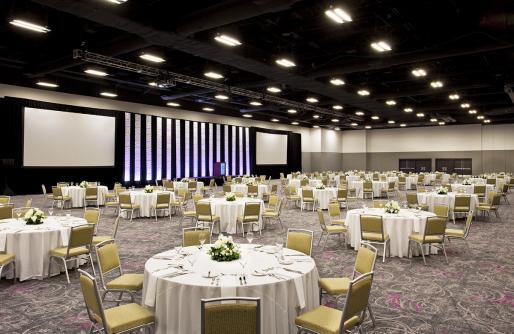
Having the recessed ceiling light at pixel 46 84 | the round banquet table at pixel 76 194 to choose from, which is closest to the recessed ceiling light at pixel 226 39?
the round banquet table at pixel 76 194

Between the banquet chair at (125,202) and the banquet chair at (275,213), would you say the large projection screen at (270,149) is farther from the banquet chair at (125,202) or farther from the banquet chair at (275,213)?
the banquet chair at (275,213)

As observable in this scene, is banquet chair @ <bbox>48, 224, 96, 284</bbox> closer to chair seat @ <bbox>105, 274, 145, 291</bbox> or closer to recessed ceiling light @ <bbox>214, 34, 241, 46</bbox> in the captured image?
chair seat @ <bbox>105, 274, 145, 291</bbox>

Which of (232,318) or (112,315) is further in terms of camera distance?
(112,315)

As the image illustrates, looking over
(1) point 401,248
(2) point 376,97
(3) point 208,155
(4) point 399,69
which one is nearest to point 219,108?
(3) point 208,155

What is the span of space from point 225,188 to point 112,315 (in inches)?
490

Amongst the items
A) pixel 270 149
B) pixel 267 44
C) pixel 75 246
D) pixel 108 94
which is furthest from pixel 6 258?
pixel 270 149

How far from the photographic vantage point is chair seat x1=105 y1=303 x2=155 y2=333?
10.8 ft

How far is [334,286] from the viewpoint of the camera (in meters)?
4.25

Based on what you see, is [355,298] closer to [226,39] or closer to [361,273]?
[361,273]

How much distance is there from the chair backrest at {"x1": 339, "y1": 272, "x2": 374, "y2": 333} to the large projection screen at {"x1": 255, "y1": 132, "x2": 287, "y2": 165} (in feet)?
87.7

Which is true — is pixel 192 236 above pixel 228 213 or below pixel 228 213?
above

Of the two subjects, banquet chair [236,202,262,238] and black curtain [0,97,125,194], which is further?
black curtain [0,97,125,194]

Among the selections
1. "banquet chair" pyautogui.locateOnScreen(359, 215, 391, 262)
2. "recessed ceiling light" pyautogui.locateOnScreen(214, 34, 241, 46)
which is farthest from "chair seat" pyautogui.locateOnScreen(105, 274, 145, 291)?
"recessed ceiling light" pyautogui.locateOnScreen(214, 34, 241, 46)

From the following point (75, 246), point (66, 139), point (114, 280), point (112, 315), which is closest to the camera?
point (112, 315)
